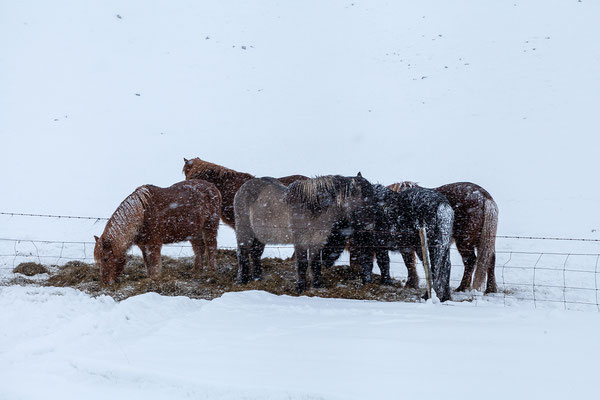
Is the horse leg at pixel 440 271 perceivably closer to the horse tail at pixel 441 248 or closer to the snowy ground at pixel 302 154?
the horse tail at pixel 441 248

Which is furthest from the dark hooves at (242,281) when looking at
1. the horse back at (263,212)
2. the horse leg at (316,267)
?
the horse leg at (316,267)

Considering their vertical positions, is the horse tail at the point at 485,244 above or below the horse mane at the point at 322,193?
below

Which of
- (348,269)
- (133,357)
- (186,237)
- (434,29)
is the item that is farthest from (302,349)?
(434,29)

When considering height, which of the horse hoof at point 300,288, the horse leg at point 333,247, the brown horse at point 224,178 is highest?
the brown horse at point 224,178

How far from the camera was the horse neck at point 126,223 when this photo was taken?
6.64m

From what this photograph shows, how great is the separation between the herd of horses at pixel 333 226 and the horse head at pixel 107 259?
0.04 ft

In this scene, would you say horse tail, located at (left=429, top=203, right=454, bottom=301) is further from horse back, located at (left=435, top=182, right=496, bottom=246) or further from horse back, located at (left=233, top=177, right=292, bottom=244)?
horse back, located at (left=233, top=177, right=292, bottom=244)

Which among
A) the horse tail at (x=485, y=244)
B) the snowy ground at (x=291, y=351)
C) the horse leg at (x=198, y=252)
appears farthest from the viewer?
the horse leg at (x=198, y=252)

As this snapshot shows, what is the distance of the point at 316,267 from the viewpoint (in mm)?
6438

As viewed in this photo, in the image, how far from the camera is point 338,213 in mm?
6402

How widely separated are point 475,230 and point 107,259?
206 inches

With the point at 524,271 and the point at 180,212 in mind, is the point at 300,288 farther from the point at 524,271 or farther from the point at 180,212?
the point at 524,271

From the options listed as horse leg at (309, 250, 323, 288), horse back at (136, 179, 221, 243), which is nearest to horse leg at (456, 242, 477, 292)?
horse leg at (309, 250, 323, 288)

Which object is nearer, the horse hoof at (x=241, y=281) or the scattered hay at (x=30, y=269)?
the horse hoof at (x=241, y=281)
